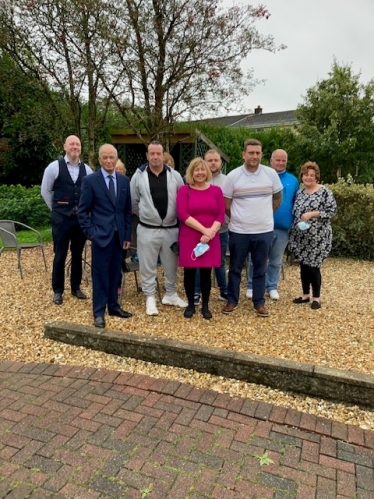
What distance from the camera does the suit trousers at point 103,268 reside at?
3.87 metres

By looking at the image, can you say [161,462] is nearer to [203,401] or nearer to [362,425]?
[203,401]

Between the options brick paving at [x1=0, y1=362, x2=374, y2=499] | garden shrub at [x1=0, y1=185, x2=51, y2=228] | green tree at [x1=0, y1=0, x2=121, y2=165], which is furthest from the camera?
garden shrub at [x1=0, y1=185, x2=51, y2=228]

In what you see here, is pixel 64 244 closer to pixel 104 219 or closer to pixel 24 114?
pixel 104 219

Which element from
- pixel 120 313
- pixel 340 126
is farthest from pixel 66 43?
pixel 340 126

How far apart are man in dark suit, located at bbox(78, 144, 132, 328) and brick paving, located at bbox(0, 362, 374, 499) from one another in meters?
1.10

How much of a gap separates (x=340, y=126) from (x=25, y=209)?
12.6m

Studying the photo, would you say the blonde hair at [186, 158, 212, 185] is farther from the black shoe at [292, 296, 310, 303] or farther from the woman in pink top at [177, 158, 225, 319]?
the black shoe at [292, 296, 310, 303]

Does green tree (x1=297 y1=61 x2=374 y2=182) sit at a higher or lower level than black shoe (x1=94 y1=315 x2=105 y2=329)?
higher

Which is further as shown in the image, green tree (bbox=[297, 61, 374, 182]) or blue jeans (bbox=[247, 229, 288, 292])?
green tree (bbox=[297, 61, 374, 182])

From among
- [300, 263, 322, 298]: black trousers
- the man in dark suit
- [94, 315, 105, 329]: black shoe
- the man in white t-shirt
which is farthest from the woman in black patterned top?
[94, 315, 105, 329]: black shoe

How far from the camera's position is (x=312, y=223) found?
173 inches

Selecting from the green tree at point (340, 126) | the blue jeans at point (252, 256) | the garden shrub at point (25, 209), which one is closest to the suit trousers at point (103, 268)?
the blue jeans at point (252, 256)

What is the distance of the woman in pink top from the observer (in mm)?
3816

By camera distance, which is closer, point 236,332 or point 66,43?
point 236,332
